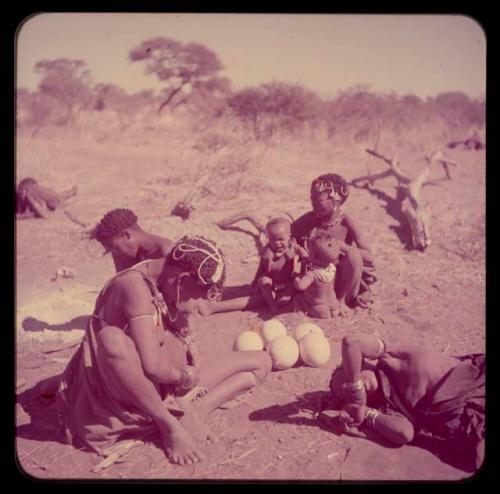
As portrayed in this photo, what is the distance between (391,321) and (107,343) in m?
2.18

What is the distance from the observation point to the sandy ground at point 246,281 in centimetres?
393

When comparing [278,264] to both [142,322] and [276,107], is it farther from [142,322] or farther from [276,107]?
[142,322]

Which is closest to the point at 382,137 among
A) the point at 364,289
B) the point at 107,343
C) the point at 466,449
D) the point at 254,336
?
the point at 364,289

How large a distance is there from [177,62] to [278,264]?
180 centimetres

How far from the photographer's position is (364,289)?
5.00 m

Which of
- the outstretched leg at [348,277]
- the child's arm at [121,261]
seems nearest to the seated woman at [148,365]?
the child's arm at [121,261]

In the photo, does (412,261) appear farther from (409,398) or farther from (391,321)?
(409,398)

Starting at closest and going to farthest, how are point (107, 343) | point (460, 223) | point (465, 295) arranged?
point (107, 343) < point (465, 295) < point (460, 223)

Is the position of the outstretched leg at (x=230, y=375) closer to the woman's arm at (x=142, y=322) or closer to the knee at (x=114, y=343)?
the woman's arm at (x=142, y=322)

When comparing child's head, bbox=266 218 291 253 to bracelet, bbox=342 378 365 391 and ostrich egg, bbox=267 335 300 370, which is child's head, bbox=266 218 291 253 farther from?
bracelet, bbox=342 378 365 391

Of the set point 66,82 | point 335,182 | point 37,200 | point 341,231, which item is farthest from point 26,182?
point 341,231

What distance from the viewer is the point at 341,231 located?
4898mm

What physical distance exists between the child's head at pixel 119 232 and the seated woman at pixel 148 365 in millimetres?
265

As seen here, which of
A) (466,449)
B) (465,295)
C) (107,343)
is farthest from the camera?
(465,295)
